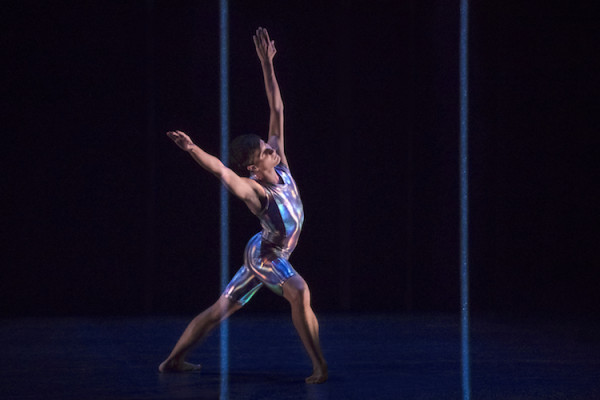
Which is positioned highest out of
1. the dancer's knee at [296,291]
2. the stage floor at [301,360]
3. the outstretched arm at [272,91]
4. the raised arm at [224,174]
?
the outstretched arm at [272,91]

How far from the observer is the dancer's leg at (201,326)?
2922 millimetres

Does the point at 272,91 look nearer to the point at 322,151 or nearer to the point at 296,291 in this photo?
the point at 296,291

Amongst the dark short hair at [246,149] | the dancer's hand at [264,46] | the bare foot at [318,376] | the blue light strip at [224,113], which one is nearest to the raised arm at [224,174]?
the dark short hair at [246,149]

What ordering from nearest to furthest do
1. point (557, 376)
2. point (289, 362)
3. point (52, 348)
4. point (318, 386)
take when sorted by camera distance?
point (318, 386)
point (557, 376)
point (289, 362)
point (52, 348)

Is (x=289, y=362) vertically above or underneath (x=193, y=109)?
underneath

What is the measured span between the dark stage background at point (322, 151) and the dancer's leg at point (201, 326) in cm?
227

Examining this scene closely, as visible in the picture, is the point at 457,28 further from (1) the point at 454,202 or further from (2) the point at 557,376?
(2) the point at 557,376

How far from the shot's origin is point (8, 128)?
507 cm

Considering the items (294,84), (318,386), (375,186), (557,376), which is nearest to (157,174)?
(294,84)

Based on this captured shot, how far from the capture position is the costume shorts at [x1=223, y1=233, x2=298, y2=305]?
2842mm

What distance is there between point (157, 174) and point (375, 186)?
66.1 inches

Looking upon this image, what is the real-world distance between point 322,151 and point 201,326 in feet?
8.62

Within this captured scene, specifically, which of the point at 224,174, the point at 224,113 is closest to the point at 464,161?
the point at 224,113

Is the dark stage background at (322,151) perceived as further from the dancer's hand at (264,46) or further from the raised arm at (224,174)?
the raised arm at (224,174)
